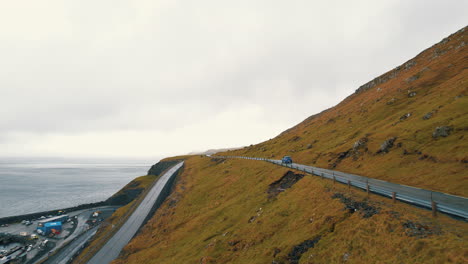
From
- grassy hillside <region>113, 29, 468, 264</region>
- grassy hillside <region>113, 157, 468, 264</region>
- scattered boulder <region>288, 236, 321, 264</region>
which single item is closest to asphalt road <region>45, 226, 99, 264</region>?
grassy hillside <region>113, 29, 468, 264</region>

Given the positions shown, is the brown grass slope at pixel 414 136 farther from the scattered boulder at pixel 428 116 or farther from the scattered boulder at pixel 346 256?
the scattered boulder at pixel 346 256

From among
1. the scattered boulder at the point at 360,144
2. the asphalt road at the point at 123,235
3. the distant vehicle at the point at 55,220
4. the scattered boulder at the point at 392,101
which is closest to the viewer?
the asphalt road at the point at 123,235

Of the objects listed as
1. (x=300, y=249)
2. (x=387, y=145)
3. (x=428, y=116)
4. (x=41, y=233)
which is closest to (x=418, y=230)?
(x=300, y=249)

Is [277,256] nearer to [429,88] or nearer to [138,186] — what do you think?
[429,88]

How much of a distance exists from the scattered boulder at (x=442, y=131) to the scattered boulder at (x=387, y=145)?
6.40 m

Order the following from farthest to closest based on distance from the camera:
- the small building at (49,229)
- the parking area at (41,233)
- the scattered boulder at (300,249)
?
1. the small building at (49,229)
2. the parking area at (41,233)
3. the scattered boulder at (300,249)

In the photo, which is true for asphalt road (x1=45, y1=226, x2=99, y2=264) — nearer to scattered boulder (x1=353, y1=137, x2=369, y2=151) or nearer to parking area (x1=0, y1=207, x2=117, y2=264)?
parking area (x1=0, y1=207, x2=117, y2=264)

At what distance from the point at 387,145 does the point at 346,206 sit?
102 feet

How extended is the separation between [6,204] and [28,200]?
385 inches

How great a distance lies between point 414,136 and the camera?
42.7 m

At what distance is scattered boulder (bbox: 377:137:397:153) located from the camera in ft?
145

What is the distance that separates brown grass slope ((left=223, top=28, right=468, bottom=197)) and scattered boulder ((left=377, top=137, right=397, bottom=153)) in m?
0.70

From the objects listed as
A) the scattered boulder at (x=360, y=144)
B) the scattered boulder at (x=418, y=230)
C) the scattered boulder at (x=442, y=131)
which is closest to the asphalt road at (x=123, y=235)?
the scattered boulder at (x=418, y=230)

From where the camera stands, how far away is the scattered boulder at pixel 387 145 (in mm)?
44316
